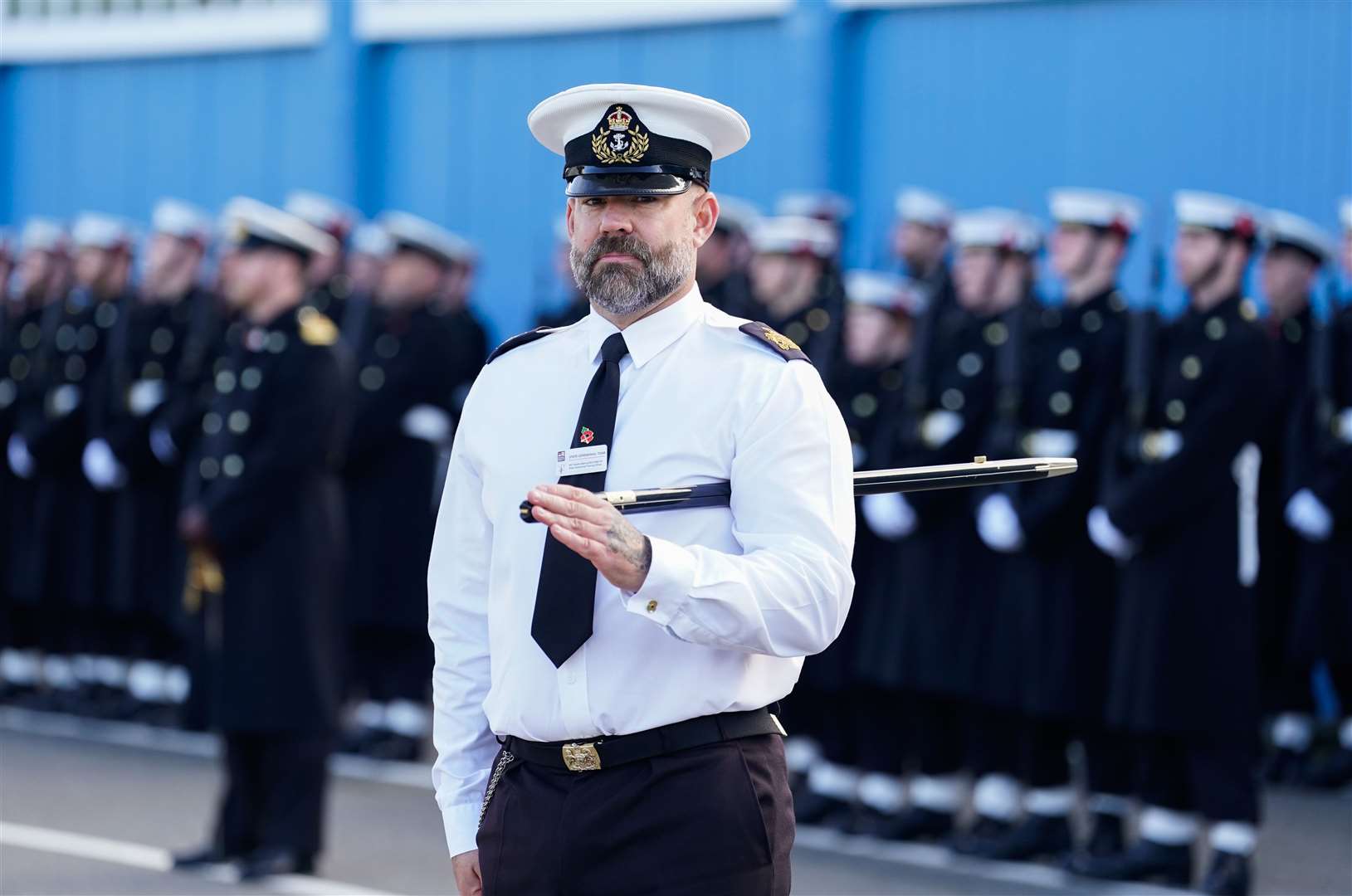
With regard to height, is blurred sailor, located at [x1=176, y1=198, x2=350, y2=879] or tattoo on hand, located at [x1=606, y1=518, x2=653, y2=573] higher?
tattoo on hand, located at [x1=606, y1=518, x2=653, y2=573]

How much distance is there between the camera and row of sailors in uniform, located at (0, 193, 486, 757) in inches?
318

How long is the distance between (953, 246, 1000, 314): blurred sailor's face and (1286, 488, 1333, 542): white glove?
126 centimetres

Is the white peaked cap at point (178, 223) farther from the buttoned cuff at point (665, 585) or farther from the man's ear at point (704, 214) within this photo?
the buttoned cuff at point (665, 585)

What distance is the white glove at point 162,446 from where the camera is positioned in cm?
812

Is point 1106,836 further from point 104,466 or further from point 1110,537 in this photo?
point 104,466

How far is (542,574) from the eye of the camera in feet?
8.93

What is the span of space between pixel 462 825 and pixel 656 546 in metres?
0.70

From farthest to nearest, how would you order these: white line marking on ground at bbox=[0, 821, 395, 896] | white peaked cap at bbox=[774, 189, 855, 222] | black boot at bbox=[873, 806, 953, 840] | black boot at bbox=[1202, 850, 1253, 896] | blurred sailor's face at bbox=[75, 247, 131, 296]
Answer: blurred sailor's face at bbox=[75, 247, 131, 296], white peaked cap at bbox=[774, 189, 855, 222], black boot at bbox=[873, 806, 953, 840], white line marking on ground at bbox=[0, 821, 395, 896], black boot at bbox=[1202, 850, 1253, 896]

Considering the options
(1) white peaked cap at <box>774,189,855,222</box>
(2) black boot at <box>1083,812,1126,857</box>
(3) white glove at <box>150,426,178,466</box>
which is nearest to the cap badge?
(2) black boot at <box>1083,812,1126,857</box>

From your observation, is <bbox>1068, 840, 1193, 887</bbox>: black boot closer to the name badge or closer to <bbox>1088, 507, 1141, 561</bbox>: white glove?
<bbox>1088, 507, 1141, 561</bbox>: white glove

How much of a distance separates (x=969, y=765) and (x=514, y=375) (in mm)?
3795

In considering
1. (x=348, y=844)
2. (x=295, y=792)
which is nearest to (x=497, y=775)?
(x=295, y=792)

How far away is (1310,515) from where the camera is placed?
6781mm

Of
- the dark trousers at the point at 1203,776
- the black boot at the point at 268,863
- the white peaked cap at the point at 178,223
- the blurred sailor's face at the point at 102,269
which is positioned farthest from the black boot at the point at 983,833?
the blurred sailor's face at the point at 102,269
